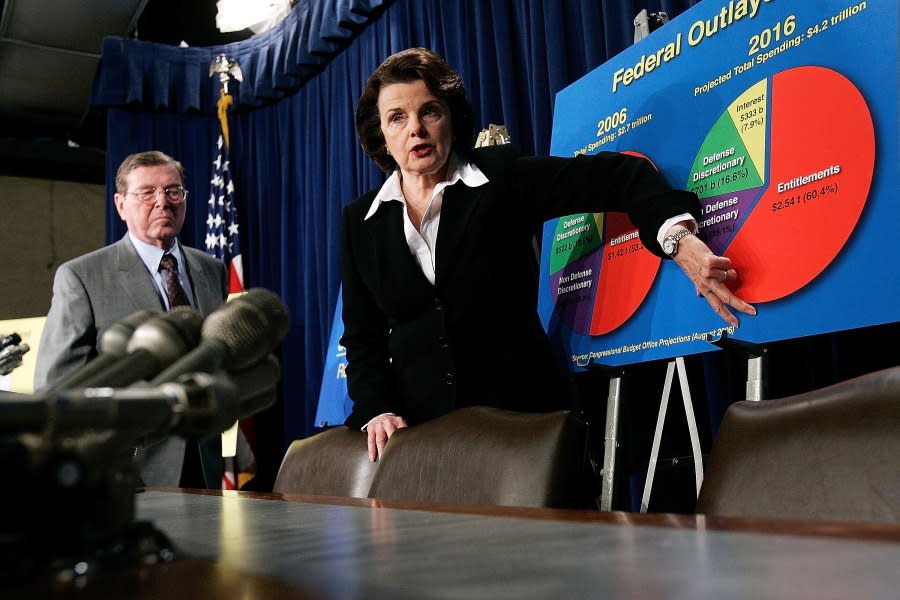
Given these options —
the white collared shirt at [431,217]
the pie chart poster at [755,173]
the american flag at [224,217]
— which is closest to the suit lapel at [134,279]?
the white collared shirt at [431,217]

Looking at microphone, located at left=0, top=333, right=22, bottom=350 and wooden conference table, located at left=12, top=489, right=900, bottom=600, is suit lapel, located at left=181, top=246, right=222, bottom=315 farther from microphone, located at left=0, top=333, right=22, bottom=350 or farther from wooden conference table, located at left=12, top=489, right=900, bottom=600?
wooden conference table, located at left=12, top=489, right=900, bottom=600

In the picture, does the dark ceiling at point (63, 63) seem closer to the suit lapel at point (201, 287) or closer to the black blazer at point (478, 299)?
the suit lapel at point (201, 287)

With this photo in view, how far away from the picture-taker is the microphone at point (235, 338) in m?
0.50

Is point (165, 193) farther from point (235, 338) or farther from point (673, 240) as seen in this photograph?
point (235, 338)

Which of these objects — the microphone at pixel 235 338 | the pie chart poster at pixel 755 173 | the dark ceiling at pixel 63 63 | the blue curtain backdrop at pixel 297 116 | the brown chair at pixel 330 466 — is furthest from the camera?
the dark ceiling at pixel 63 63

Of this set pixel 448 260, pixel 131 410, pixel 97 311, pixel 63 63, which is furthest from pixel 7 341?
pixel 63 63

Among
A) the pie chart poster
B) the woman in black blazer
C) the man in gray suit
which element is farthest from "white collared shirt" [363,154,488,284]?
the man in gray suit

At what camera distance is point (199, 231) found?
18.0 feet

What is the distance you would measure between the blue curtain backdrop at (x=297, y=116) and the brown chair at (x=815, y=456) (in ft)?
8.65

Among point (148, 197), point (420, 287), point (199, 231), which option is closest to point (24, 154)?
point (199, 231)

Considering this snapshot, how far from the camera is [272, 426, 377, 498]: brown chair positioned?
1.67 m

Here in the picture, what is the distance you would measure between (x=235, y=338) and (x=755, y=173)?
1400mm

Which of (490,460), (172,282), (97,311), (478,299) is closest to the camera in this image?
(490,460)

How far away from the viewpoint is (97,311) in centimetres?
292
